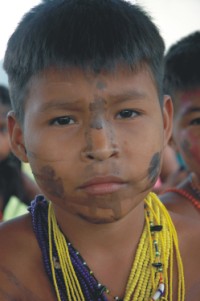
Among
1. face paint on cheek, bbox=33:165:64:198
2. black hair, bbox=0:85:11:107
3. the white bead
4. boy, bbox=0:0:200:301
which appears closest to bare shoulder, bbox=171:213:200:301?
boy, bbox=0:0:200:301

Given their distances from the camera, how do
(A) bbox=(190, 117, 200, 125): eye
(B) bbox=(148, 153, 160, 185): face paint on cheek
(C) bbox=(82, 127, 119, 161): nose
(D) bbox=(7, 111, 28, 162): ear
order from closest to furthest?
(C) bbox=(82, 127, 119, 161): nose → (B) bbox=(148, 153, 160, 185): face paint on cheek → (D) bbox=(7, 111, 28, 162): ear → (A) bbox=(190, 117, 200, 125): eye

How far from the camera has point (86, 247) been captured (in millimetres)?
1396

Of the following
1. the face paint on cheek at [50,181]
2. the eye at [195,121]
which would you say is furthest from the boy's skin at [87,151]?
the eye at [195,121]

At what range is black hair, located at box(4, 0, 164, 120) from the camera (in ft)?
3.89

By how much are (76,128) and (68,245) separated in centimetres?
38

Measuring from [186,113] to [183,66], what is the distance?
0.90 feet

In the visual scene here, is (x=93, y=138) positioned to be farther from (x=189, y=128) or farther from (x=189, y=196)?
(x=189, y=196)

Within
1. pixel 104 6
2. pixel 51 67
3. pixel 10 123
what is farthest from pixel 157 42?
pixel 10 123

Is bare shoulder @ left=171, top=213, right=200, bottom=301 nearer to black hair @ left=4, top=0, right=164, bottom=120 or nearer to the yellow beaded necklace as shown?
the yellow beaded necklace

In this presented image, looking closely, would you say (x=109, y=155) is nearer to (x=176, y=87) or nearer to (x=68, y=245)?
(x=68, y=245)

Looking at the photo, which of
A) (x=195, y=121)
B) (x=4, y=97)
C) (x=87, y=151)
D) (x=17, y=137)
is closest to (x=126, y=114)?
(x=87, y=151)

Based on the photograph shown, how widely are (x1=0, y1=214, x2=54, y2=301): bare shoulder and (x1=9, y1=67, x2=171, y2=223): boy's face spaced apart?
20cm

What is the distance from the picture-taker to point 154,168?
1287mm

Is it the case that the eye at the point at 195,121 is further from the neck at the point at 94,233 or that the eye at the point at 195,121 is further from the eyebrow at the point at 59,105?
the eyebrow at the point at 59,105
